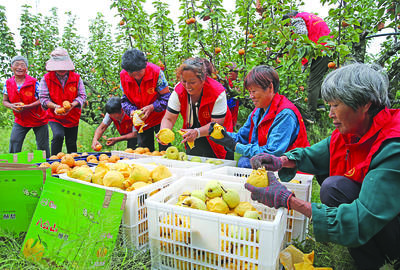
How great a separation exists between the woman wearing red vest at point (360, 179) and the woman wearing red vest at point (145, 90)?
7.60ft

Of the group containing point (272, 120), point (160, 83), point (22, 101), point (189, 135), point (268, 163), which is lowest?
point (268, 163)

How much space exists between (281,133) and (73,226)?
162 cm

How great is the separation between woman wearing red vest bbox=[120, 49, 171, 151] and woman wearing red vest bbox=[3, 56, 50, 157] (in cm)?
163

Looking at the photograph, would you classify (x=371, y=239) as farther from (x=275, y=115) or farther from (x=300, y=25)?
(x=300, y=25)

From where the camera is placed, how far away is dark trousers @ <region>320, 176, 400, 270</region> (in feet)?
4.50

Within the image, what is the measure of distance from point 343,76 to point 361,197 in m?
0.59

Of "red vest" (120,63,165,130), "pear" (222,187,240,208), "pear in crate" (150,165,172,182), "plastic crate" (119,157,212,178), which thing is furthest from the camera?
"red vest" (120,63,165,130)

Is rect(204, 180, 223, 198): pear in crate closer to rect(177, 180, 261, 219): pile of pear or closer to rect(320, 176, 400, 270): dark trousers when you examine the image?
rect(177, 180, 261, 219): pile of pear

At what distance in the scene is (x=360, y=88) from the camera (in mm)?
1320

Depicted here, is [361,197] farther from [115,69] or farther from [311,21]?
[115,69]

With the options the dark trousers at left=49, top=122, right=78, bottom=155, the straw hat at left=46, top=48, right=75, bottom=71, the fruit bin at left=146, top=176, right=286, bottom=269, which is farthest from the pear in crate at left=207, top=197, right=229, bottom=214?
the straw hat at left=46, top=48, right=75, bottom=71

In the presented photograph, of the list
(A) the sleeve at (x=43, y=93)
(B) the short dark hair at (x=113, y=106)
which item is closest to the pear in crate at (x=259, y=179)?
(B) the short dark hair at (x=113, y=106)

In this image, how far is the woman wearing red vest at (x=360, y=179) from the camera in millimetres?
1199

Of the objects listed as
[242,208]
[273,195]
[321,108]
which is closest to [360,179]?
[273,195]
